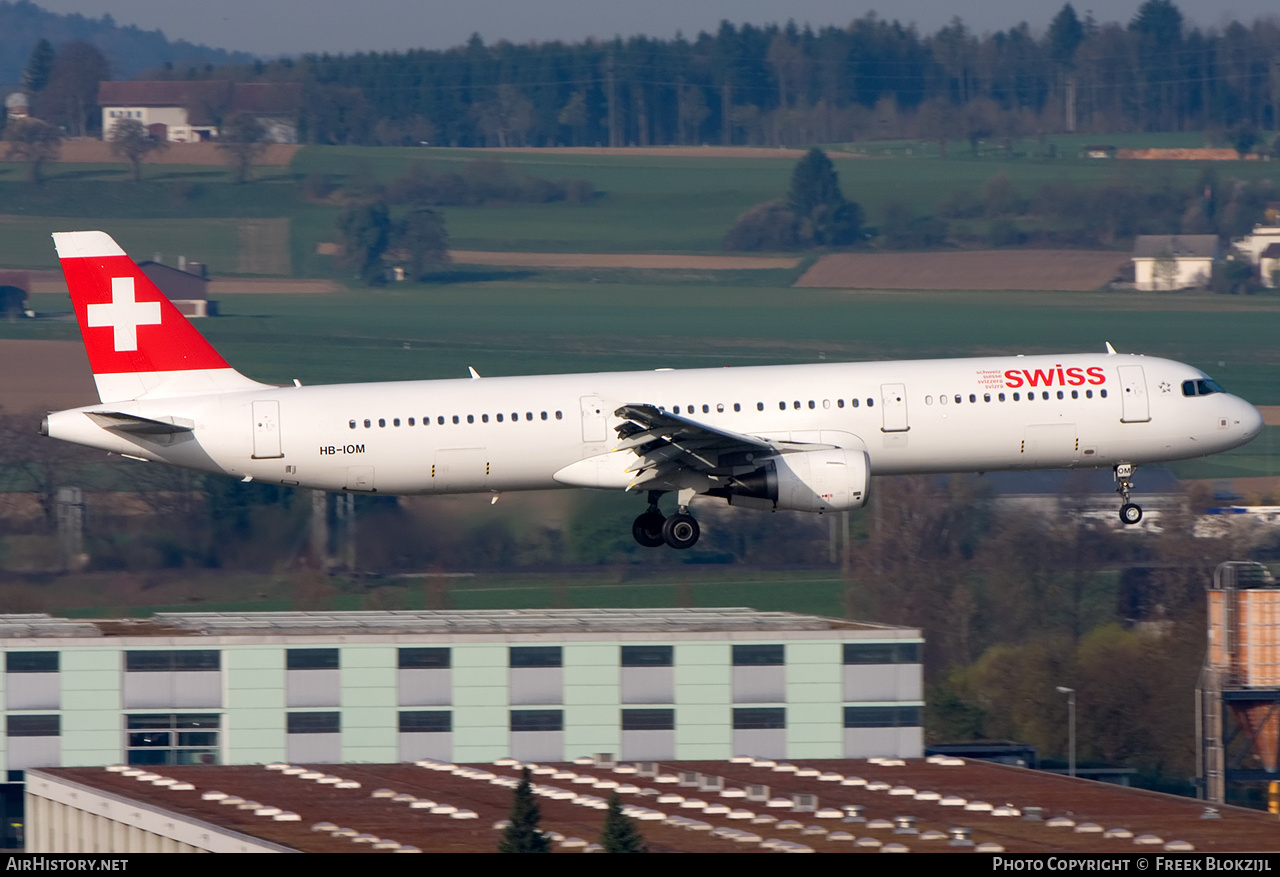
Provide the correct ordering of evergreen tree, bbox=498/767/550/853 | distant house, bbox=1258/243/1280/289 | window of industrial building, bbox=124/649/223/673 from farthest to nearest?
distant house, bbox=1258/243/1280/289
window of industrial building, bbox=124/649/223/673
evergreen tree, bbox=498/767/550/853

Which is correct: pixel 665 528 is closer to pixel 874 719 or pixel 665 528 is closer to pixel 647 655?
pixel 647 655

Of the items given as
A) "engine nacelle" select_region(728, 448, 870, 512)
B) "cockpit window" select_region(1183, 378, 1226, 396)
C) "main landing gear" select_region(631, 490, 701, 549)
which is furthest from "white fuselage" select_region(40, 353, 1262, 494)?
"main landing gear" select_region(631, 490, 701, 549)

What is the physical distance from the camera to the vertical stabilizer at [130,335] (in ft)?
160

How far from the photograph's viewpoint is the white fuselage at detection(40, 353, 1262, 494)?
47.2 meters

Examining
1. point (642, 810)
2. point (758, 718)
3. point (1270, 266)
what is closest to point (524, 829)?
point (642, 810)

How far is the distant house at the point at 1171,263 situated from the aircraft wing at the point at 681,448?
476 feet

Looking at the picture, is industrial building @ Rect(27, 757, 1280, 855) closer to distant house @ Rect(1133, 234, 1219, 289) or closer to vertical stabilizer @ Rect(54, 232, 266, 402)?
vertical stabilizer @ Rect(54, 232, 266, 402)

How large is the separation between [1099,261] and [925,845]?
152 meters

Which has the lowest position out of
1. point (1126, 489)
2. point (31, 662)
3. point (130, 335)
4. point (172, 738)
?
point (172, 738)

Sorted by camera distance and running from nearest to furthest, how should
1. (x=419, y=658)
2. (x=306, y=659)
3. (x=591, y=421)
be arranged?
1. (x=591, y=421)
2. (x=306, y=659)
3. (x=419, y=658)

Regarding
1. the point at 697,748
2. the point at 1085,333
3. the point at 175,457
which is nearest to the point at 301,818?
the point at 175,457

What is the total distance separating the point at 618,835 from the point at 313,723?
21766 millimetres

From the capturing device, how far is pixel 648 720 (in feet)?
208

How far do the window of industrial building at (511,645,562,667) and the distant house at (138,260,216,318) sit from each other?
106352 mm
